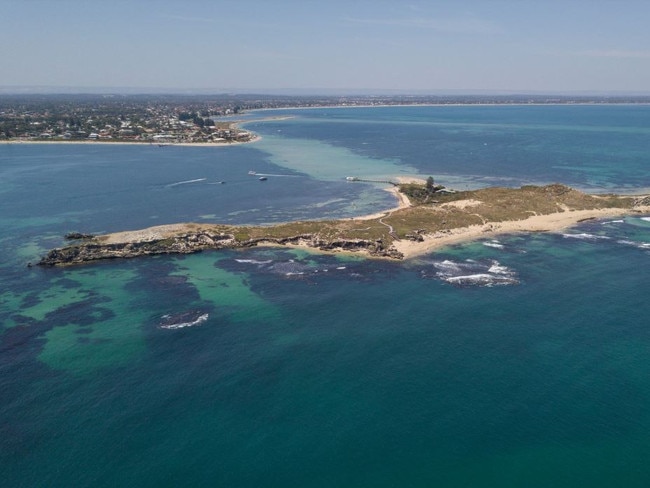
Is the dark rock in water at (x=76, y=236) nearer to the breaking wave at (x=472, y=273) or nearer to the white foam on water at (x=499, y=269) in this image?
the breaking wave at (x=472, y=273)

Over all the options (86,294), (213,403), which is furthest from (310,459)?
(86,294)

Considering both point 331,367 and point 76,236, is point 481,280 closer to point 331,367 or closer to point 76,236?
point 331,367

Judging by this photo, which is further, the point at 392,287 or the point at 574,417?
the point at 392,287

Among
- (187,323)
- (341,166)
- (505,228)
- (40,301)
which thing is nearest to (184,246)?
(40,301)

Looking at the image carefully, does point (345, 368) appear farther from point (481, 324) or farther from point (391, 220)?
point (391, 220)

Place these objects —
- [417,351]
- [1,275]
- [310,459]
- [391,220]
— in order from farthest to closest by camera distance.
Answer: [391,220]
[1,275]
[417,351]
[310,459]

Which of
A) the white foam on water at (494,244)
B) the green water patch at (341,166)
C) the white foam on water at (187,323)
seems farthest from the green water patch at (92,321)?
the green water patch at (341,166)
